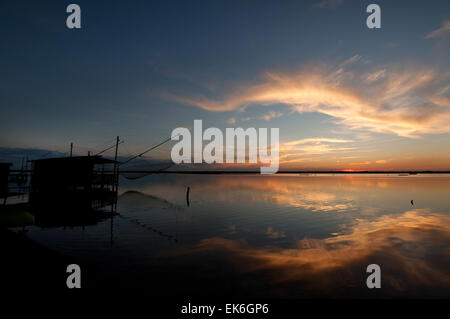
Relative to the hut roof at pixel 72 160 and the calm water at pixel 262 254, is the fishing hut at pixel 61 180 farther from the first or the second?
the calm water at pixel 262 254

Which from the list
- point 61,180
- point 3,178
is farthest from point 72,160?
point 3,178

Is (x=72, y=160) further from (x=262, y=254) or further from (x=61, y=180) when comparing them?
(x=262, y=254)

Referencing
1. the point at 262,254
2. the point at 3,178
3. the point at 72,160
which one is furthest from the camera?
the point at 72,160

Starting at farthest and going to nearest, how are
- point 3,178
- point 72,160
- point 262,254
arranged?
point 72,160 → point 3,178 → point 262,254

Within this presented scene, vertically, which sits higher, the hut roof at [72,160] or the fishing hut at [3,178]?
the hut roof at [72,160]

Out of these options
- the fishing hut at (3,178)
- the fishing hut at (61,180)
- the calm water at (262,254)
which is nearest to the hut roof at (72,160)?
the fishing hut at (61,180)

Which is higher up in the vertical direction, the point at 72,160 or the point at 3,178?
the point at 72,160

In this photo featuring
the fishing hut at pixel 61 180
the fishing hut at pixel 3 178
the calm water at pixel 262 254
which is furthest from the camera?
the fishing hut at pixel 61 180

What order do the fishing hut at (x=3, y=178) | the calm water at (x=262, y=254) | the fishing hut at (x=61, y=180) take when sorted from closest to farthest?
1. the calm water at (x=262, y=254)
2. the fishing hut at (x=3, y=178)
3. the fishing hut at (x=61, y=180)

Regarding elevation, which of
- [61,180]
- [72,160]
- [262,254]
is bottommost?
[262,254]

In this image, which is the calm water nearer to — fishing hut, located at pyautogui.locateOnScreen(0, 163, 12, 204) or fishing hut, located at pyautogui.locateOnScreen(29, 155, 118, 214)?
fishing hut, located at pyautogui.locateOnScreen(0, 163, 12, 204)

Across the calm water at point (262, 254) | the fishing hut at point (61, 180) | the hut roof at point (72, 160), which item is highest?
the hut roof at point (72, 160)

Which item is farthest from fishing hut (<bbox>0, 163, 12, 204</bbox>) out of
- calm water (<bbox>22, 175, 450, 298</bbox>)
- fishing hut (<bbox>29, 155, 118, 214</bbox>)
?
calm water (<bbox>22, 175, 450, 298</bbox>)

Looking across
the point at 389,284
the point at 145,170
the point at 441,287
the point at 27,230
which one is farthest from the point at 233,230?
the point at 145,170
